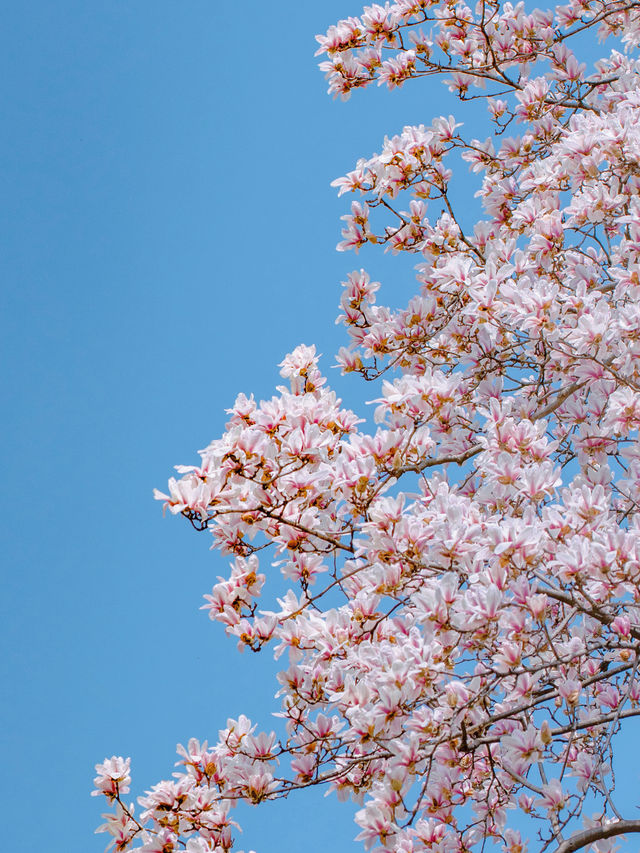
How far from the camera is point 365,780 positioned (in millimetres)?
3396

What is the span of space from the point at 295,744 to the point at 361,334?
7.67 ft

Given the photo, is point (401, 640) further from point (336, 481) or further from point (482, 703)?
point (336, 481)

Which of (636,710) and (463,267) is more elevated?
(463,267)

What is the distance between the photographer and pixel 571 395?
4.47 metres

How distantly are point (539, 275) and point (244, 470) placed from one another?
7.35 ft

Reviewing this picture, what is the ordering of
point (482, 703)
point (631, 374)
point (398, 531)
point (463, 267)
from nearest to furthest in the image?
point (398, 531) < point (482, 703) < point (631, 374) < point (463, 267)

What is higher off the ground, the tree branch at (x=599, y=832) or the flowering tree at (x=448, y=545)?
the flowering tree at (x=448, y=545)

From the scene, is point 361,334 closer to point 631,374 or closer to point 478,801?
point 631,374

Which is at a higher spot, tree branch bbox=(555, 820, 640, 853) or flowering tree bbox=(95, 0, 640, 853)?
flowering tree bbox=(95, 0, 640, 853)

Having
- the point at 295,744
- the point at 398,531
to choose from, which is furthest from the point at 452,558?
the point at 295,744

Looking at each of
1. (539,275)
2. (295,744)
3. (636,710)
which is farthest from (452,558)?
(539,275)

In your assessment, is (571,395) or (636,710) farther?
(571,395)

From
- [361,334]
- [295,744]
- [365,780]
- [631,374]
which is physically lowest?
[365,780]

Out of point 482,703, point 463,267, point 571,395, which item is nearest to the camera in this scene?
point 482,703
